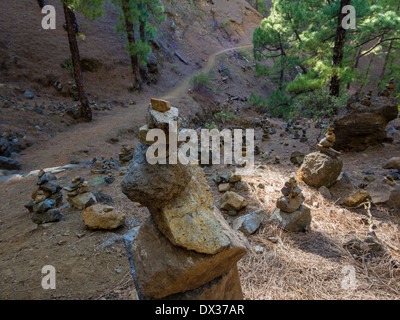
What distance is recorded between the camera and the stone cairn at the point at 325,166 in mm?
3926

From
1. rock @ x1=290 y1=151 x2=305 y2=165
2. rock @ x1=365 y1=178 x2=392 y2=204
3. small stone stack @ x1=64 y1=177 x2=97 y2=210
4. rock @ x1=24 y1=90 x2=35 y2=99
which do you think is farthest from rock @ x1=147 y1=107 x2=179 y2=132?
rock @ x1=24 y1=90 x2=35 y2=99

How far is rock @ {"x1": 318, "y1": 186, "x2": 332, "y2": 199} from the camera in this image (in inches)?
150

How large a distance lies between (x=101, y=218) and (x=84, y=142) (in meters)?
5.56

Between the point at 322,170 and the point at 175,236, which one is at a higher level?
the point at 175,236

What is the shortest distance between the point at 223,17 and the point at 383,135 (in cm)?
2915

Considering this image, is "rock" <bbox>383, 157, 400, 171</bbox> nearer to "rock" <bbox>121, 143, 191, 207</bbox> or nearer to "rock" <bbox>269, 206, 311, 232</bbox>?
"rock" <bbox>269, 206, 311, 232</bbox>

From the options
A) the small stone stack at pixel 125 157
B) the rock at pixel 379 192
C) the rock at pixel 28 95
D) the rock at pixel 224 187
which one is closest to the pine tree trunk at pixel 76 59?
the rock at pixel 28 95

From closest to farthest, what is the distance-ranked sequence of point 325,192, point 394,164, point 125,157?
point 325,192 → point 394,164 → point 125,157

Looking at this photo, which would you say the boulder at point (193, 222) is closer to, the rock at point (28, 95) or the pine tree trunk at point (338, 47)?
the pine tree trunk at point (338, 47)

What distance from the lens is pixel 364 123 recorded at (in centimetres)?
571

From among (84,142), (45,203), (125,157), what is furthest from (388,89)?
(84,142)

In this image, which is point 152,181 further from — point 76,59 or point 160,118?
point 76,59

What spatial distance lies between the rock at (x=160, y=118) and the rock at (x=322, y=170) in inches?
133

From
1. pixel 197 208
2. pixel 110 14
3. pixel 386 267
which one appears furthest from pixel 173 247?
pixel 110 14
